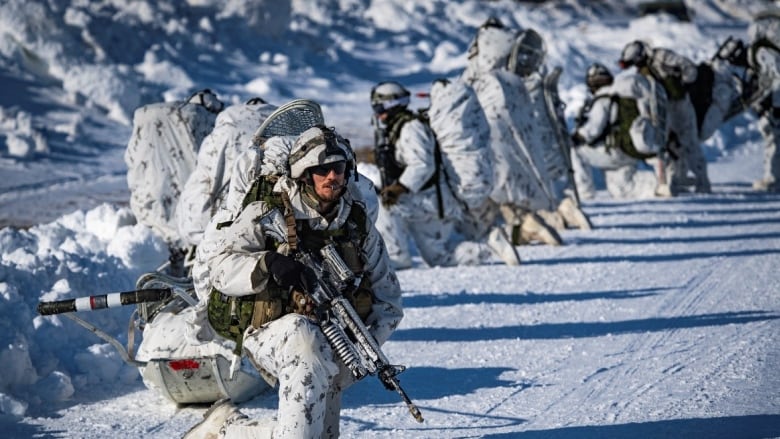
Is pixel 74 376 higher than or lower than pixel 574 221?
higher

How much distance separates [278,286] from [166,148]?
3826mm

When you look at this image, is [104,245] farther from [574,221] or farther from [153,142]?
[574,221]

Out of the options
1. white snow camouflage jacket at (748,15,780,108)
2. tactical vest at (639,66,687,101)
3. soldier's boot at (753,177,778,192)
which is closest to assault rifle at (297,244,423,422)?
tactical vest at (639,66,687,101)

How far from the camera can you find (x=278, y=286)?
4855 mm

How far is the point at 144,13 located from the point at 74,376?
20.2 metres

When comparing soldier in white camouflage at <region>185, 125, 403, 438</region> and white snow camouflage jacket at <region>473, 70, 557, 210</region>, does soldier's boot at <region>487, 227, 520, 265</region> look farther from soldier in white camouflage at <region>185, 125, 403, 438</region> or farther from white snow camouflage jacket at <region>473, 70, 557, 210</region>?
soldier in white camouflage at <region>185, 125, 403, 438</region>

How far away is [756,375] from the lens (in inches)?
269

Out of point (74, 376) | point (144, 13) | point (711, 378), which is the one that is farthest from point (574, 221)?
point (144, 13)

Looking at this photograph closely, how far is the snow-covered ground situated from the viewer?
6305 mm

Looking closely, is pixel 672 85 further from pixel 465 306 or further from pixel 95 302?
pixel 95 302

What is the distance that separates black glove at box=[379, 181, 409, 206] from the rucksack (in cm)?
275

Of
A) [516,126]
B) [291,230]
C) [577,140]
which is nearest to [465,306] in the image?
[516,126]

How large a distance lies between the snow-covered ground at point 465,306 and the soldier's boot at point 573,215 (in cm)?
31

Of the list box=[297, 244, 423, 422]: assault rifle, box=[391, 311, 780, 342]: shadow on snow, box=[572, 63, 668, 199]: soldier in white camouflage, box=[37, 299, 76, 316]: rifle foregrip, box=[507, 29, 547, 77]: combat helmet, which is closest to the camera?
box=[297, 244, 423, 422]: assault rifle
